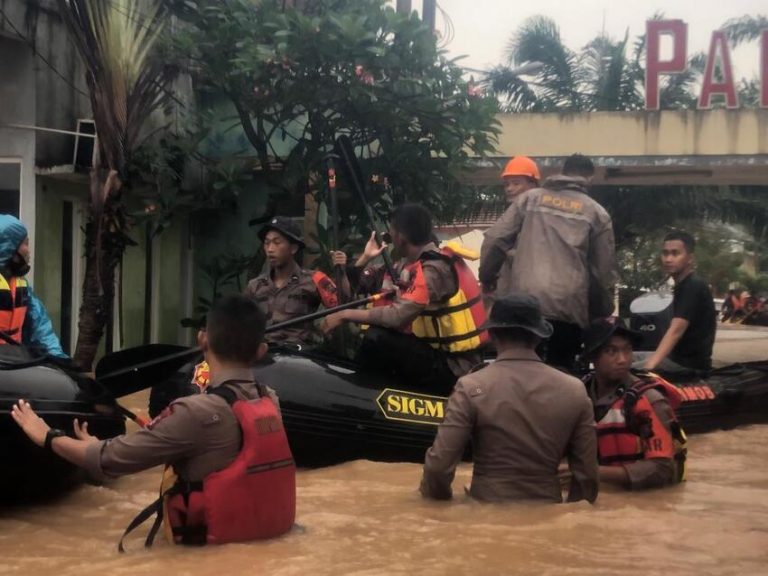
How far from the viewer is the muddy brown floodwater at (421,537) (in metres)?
3.59

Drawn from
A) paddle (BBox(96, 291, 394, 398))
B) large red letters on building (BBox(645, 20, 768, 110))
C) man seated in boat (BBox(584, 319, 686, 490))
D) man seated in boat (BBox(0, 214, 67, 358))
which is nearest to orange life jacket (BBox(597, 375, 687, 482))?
man seated in boat (BBox(584, 319, 686, 490))

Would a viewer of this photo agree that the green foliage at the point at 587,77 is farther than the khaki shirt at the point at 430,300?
Yes

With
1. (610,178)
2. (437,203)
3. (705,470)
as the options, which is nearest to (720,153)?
(610,178)

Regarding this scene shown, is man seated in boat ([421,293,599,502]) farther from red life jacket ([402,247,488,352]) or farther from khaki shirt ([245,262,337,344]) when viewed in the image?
khaki shirt ([245,262,337,344])

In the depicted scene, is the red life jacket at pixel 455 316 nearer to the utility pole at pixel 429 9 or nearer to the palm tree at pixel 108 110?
the palm tree at pixel 108 110

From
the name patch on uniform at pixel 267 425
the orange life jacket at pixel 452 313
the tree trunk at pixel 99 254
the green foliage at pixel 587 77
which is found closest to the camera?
the name patch on uniform at pixel 267 425

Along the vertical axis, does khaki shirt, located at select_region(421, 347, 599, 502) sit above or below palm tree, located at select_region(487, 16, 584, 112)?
below

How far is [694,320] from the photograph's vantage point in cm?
685

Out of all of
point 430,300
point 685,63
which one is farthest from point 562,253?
point 685,63

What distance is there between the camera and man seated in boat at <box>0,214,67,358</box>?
5000 millimetres

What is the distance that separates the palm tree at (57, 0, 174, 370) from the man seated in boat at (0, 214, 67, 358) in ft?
8.09

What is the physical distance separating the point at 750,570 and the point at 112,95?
5639mm

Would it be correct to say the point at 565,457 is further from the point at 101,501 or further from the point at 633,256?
the point at 633,256

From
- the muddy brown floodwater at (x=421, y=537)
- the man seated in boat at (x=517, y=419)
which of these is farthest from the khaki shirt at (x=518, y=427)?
the muddy brown floodwater at (x=421, y=537)
